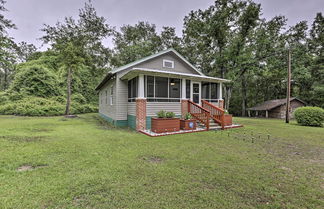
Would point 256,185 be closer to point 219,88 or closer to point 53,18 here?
point 219,88

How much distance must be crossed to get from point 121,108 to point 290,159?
840 cm

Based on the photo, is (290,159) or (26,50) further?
(26,50)

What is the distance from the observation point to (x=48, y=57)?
22.0m

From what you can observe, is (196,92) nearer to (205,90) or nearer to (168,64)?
(205,90)

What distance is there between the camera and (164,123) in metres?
7.44

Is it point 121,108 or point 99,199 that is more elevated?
point 121,108

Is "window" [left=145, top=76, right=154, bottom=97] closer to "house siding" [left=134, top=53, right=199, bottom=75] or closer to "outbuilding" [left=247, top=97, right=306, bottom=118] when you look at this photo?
"house siding" [left=134, top=53, right=199, bottom=75]

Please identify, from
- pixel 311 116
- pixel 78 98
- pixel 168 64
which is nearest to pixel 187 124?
pixel 168 64

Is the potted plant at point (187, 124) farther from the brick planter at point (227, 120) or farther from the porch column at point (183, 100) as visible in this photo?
the brick planter at point (227, 120)

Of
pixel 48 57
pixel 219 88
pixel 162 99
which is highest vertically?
pixel 48 57

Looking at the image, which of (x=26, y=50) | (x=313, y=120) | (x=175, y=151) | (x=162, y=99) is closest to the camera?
(x=175, y=151)

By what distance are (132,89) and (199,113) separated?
14.7 ft

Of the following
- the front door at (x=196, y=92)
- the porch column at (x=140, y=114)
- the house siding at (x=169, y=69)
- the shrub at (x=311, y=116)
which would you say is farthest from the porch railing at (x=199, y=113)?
the shrub at (x=311, y=116)

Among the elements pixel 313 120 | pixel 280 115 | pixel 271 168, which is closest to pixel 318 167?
pixel 271 168
